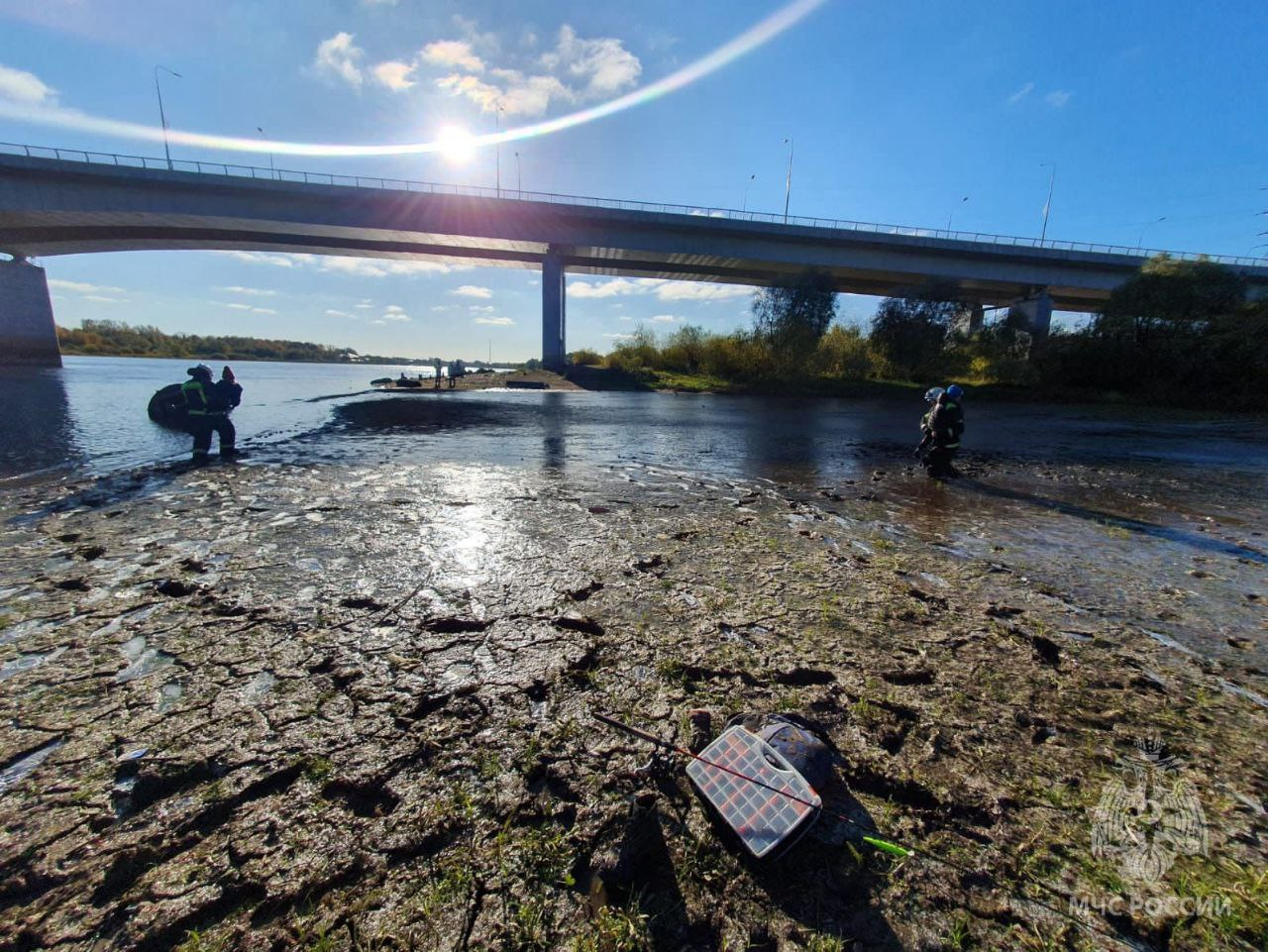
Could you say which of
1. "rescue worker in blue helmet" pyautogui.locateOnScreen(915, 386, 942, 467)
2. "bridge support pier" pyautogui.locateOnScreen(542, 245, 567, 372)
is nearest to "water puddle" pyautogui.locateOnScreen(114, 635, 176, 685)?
"rescue worker in blue helmet" pyautogui.locateOnScreen(915, 386, 942, 467)

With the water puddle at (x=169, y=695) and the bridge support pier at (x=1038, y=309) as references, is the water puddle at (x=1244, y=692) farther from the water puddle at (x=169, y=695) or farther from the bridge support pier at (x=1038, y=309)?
the bridge support pier at (x=1038, y=309)

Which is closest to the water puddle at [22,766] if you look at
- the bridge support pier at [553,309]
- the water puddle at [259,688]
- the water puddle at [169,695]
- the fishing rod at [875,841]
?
A: the water puddle at [169,695]

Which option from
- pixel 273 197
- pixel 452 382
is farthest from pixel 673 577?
pixel 273 197

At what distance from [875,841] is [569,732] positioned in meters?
1.33

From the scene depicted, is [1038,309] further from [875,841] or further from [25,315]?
[25,315]

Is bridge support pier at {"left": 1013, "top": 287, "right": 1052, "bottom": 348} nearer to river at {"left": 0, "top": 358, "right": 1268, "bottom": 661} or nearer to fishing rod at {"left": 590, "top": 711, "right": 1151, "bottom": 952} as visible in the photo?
river at {"left": 0, "top": 358, "right": 1268, "bottom": 661}

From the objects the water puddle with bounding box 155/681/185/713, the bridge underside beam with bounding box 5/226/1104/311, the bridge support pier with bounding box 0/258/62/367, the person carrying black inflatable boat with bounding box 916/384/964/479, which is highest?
the bridge underside beam with bounding box 5/226/1104/311

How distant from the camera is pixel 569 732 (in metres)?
2.38

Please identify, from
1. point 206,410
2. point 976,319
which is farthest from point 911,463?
point 976,319

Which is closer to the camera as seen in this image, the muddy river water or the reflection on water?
the muddy river water

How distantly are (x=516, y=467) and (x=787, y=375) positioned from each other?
3219cm

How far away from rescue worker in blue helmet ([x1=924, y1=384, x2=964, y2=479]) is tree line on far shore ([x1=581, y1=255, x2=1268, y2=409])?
2737 centimetres

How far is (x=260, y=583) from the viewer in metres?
3.91

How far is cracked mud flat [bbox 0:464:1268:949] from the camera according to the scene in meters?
1.60
